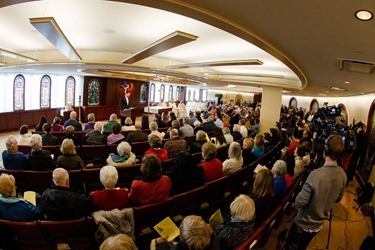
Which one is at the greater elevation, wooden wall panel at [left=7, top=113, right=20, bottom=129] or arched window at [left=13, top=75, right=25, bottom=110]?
arched window at [left=13, top=75, right=25, bottom=110]

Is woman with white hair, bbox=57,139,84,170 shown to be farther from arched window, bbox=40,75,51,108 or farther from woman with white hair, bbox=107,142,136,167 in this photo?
arched window, bbox=40,75,51,108

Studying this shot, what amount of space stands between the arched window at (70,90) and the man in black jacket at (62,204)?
12.6 meters

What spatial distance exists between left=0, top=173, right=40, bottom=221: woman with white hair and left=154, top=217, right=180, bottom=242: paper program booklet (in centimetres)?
118

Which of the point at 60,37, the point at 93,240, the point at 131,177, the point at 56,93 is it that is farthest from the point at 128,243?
the point at 56,93

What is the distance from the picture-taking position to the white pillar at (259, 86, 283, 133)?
9427 millimetres

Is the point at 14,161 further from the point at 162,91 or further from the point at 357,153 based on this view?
the point at 162,91

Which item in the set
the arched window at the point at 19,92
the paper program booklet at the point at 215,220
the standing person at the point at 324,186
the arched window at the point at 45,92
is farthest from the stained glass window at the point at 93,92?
the standing person at the point at 324,186

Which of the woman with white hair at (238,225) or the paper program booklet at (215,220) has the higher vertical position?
the woman with white hair at (238,225)

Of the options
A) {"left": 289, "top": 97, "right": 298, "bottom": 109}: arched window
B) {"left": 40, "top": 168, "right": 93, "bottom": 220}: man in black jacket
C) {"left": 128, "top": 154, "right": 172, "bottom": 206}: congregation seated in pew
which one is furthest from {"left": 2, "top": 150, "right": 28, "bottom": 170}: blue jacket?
{"left": 289, "top": 97, "right": 298, "bottom": 109}: arched window

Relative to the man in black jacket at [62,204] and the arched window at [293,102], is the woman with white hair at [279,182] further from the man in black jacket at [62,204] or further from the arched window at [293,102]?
the arched window at [293,102]

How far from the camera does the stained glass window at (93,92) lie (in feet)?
46.9

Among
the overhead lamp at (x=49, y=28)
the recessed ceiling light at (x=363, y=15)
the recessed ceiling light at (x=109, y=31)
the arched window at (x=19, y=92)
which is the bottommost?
the arched window at (x=19, y=92)

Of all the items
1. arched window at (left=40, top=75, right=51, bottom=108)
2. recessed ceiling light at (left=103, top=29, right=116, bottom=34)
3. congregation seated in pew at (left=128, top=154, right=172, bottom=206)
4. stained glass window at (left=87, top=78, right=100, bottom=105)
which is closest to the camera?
congregation seated in pew at (left=128, top=154, right=172, bottom=206)

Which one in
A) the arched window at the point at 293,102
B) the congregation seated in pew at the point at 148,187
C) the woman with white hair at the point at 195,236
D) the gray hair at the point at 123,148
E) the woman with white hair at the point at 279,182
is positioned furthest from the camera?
the arched window at the point at 293,102
